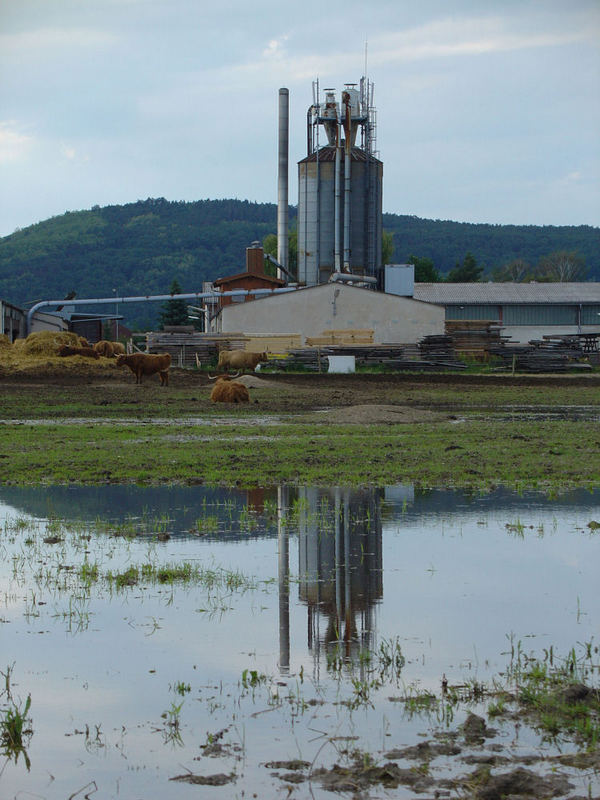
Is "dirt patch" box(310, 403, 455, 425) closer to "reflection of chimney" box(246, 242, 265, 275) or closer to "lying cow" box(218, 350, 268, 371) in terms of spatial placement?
"lying cow" box(218, 350, 268, 371)

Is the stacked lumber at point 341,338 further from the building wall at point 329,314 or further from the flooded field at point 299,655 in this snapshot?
the flooded field at point 299,655

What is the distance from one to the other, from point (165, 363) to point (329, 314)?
961 inches

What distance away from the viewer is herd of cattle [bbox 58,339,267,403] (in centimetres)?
3153

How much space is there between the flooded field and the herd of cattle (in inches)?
795

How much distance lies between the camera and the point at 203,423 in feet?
78.2

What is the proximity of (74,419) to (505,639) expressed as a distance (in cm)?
1964

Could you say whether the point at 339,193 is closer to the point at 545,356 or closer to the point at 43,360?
the point at 545,356

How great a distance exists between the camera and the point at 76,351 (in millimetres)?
47062

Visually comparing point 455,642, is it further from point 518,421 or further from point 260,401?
point 260,401

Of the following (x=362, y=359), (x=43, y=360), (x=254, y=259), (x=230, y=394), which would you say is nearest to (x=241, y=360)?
(x=362, y=359)

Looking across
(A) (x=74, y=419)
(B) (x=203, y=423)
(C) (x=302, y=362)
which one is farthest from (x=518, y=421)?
(C) (x=302, y=362)

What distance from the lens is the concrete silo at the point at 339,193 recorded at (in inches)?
2783

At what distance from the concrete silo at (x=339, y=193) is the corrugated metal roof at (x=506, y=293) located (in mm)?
14488

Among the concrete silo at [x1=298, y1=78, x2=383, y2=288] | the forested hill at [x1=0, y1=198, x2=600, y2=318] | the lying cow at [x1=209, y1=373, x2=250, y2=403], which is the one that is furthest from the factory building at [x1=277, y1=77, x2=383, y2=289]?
the forested hill at [x1=0, y1=198, x2=600, y2=318]
